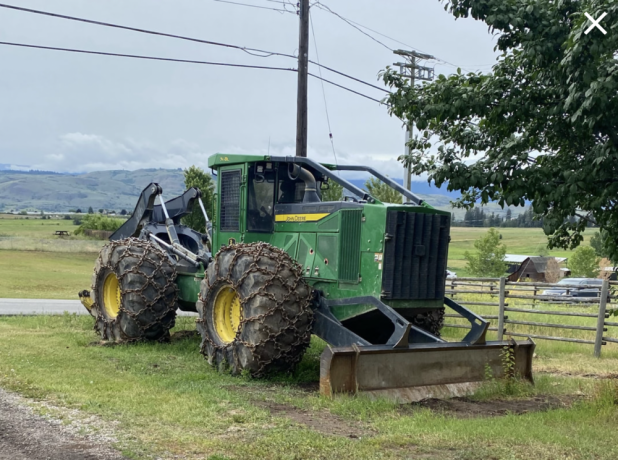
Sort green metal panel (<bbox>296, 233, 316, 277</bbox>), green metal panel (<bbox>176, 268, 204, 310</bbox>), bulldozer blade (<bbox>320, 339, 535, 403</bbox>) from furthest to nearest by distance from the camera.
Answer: green metal panel (<bbox>176, 268, 204, 310</bbox>) < green metal panel (<bbox>296, 233, 316, 277</bbox>) < bulldozer blade (<bbox>320, 339, 535, 403</bbox>)

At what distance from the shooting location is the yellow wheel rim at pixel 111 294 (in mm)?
12984

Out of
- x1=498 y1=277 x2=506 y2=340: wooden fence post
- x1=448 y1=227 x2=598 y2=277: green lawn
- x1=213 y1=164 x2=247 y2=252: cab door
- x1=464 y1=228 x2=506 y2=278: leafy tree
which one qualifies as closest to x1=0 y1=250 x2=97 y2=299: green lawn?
x1=213 y1=164 x2=247 y2=252: cab door

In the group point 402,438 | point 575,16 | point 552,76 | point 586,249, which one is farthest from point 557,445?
point 586,249

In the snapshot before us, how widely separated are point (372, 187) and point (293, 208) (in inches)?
1152

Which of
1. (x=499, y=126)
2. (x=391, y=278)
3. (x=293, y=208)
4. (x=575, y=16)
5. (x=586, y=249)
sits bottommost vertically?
(x=586, y=249)

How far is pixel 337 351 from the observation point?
27.4 feet

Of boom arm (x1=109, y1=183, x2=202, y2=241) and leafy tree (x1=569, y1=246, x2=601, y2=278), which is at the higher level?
boom arm (x1=109, y1=183, x2=202, y2=241)

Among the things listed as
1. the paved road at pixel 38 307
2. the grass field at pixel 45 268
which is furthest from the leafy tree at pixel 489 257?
the paved road at pixel 38 307

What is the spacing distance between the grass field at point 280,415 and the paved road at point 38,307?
6.67 m

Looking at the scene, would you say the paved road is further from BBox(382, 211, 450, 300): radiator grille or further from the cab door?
BBox(382, 211, 450, 300): radiator grille

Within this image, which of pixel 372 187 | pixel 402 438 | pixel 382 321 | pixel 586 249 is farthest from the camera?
pixel 586 249

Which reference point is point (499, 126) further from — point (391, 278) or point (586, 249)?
point (586, 249)

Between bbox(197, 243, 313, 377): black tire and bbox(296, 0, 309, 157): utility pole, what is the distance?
8400 mm

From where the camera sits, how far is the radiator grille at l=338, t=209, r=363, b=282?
9.70 metres
